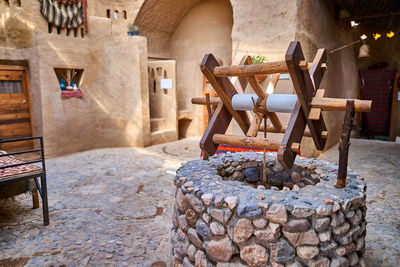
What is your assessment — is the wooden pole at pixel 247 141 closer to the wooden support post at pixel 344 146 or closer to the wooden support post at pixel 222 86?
the wooden support post at pixel 222 86

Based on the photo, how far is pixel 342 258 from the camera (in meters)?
2.18

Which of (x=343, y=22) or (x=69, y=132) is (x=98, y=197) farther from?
(x=343, y=22)

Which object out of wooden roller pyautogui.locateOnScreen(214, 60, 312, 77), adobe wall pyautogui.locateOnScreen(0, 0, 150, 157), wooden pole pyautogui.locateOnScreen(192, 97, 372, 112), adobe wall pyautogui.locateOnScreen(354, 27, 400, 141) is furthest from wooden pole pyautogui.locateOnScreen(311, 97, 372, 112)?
adobe wall pyautogui.locateOnScreen(354, 27, 400, 141)

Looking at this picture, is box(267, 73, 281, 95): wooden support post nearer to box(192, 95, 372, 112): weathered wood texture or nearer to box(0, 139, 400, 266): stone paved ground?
box(192, 95, 372, 112): weathered wood texture

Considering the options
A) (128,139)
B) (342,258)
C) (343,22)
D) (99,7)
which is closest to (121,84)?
(128,139)

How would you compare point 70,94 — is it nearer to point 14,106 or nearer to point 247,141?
point 14,106

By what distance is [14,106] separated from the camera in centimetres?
717

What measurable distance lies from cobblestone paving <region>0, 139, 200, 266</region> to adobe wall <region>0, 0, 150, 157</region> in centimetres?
146

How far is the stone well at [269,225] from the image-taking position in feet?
6.84

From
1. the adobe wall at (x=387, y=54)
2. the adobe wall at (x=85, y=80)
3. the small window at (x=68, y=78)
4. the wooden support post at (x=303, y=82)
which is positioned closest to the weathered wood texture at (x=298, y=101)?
the wooden support post at (x=303, y=82)

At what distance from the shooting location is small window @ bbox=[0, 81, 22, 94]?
22.8ft

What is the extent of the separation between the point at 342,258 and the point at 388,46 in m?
10.3

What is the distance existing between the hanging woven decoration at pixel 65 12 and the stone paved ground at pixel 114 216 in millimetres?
3569

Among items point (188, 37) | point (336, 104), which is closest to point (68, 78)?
point (188, 37)
